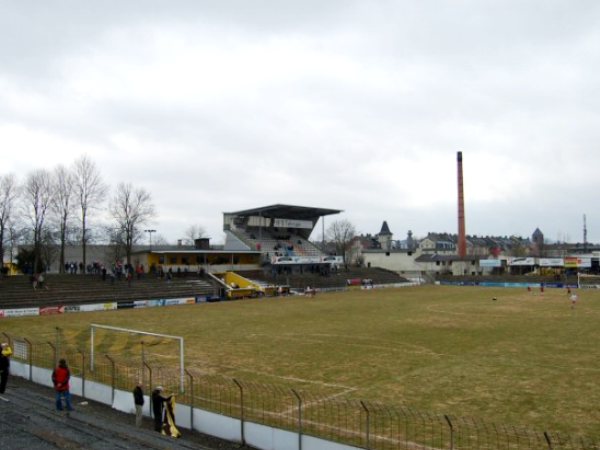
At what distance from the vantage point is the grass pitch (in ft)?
52.0

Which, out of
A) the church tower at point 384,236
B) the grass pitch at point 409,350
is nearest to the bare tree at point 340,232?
the church tower at point 384,236

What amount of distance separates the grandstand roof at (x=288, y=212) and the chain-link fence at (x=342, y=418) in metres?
65.1

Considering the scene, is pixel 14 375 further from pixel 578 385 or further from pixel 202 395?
pixel 578 385

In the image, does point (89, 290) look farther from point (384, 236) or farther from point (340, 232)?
point (384, 236)

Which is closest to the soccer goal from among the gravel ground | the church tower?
the gravel ground

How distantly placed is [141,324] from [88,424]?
2225 cm

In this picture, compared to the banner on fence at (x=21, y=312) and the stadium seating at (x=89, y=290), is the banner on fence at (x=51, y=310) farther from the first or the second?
the stadium seating at (x=89, y=290)

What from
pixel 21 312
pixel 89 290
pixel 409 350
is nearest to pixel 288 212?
pixel 89 290

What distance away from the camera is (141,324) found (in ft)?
116

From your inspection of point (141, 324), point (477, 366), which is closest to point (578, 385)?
point (477, 366)

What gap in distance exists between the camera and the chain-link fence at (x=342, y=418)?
12102 millimetres

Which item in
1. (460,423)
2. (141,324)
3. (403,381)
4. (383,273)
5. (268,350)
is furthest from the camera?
(383,273)

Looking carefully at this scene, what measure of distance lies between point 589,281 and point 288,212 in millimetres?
48891

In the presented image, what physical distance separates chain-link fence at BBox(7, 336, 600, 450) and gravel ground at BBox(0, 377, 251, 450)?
107 cm
